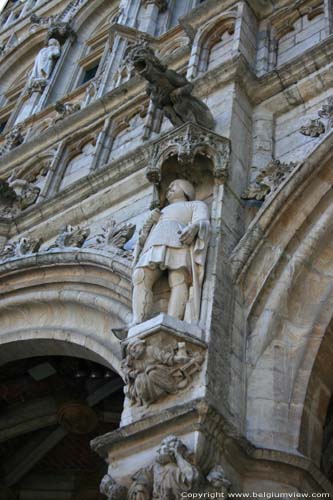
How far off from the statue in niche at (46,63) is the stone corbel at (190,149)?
7091 millimetres

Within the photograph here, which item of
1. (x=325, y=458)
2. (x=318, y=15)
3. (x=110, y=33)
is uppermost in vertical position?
(x=110, y=33)

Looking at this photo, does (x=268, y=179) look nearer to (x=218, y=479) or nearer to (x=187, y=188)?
(x=187, y=188)

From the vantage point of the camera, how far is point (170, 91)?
259 inches

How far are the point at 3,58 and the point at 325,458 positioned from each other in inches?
471

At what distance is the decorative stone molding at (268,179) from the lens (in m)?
5.81

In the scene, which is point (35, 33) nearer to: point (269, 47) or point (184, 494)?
point (269, 47)

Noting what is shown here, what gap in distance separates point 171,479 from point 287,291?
1720 millimetres

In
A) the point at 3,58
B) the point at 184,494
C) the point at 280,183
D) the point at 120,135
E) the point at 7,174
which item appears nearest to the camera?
the point at 184,494

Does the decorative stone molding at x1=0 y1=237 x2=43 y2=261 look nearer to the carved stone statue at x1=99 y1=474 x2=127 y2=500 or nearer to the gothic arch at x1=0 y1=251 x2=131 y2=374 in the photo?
the gothic arch at x1=0 y1=251 x2=131 y2=374

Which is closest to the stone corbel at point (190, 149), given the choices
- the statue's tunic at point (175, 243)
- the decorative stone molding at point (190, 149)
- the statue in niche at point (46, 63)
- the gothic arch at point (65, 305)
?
Result: the decorative stone molding at point (190, 149)

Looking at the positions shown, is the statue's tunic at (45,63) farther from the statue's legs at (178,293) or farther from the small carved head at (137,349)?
the small carved head at (137,349)

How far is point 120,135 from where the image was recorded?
868 cm

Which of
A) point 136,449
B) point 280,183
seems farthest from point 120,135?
point 136,449

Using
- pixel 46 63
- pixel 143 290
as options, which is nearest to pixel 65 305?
pixel 143 290
